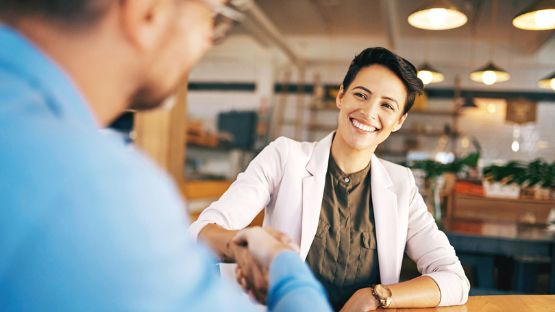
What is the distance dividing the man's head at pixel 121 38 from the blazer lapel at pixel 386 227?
114 cm

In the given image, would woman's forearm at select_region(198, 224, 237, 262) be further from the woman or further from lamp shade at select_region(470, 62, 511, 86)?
lamp shade at select_region(470, 62, 511, 86)

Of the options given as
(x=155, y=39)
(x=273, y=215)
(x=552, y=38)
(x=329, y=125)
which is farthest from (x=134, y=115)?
(x=552, y=38)

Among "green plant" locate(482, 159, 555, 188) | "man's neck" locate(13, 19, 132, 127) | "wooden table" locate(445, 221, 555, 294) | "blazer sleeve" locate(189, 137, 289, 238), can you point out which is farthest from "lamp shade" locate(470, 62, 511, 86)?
"man's neck" locate(13, 19, 132, 127)

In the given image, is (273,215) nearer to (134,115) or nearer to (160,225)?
(160,225)

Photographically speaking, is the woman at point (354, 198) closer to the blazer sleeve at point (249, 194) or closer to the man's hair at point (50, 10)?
the blazer sleeve at point (249, 194)

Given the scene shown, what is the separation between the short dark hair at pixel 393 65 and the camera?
1.63 m

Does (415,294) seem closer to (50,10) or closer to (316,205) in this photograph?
(316,205)

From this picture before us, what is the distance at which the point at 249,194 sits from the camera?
1.52 meters

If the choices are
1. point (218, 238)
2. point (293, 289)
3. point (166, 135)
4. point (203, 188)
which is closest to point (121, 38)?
point (293, 289)

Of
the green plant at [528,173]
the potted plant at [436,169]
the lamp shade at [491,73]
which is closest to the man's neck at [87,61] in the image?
the green plant at [528,173]

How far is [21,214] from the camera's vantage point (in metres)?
0.39

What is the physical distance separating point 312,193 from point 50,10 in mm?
1207

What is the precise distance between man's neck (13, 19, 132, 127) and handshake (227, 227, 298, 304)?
29 cm

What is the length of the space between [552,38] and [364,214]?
824cm
